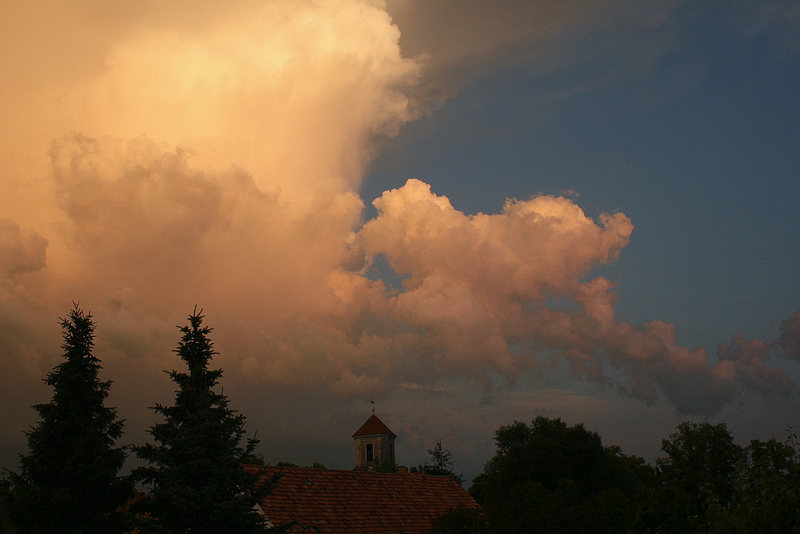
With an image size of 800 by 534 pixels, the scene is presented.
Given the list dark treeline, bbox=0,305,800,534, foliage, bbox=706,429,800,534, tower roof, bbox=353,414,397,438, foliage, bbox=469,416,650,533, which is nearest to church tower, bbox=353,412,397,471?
tower roof, bbox=353,414,397,438

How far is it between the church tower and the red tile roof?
163 ft

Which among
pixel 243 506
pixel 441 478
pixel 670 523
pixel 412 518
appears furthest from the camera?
pixel 441 478

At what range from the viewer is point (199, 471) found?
66.2 feet

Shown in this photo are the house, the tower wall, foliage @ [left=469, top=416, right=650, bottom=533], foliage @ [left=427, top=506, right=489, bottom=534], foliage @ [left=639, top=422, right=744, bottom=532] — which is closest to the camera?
foliage @ [left=427, top=506, right=489, bottom=534]

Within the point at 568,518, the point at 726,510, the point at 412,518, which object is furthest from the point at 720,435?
the point at 726,510

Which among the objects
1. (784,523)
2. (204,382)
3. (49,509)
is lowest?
(784,523)

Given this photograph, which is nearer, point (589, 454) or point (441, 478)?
point (441, 478)

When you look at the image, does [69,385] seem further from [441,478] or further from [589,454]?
[589,454]

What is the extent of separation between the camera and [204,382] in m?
22.2

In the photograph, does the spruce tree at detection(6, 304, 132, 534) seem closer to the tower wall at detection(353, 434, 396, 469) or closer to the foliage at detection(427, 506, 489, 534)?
the foliage at detection(427, 506, 489, 534)

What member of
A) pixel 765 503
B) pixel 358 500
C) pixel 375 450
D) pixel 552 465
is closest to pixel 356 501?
pixel 358 500

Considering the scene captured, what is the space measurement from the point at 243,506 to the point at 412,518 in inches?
777

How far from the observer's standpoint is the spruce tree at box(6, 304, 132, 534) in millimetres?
22641

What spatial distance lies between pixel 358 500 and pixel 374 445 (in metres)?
57.1
